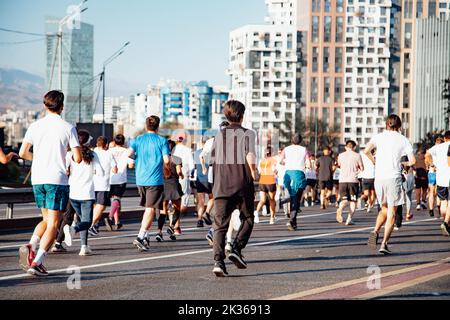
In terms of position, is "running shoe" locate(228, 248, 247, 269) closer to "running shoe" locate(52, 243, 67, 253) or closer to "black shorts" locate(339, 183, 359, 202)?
"running shoe" locate(52, 243, 67, 253)

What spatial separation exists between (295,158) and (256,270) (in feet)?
26.7

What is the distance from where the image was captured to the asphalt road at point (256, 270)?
8859 millimetres

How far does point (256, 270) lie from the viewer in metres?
10.9

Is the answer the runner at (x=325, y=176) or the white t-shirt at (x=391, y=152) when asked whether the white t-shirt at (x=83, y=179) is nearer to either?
the white t-shirt at (x=391, y=152)

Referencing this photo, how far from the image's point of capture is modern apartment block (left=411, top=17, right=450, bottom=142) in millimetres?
117062


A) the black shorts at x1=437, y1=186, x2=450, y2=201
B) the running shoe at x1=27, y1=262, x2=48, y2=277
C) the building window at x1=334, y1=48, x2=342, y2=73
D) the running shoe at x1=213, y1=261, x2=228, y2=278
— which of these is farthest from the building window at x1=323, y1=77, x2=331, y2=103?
the running shoe at x1=27, y1=262, x2=48, y2=277

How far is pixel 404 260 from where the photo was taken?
12.2 meters

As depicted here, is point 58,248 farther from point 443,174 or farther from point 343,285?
point 443,174

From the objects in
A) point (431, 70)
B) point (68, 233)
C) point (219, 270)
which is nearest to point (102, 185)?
point (68, 233)

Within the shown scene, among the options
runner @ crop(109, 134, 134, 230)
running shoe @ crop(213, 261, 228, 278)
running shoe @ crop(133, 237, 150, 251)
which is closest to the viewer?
running shoe @ crop(213, 261, 228, 278)

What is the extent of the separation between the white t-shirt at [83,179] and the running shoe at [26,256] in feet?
9.82

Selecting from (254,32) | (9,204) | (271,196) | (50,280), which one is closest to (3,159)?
(50,280)

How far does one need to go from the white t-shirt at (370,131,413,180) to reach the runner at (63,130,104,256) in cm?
410
